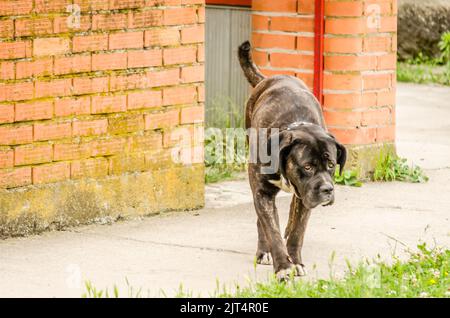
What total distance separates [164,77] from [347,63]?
1707 mm

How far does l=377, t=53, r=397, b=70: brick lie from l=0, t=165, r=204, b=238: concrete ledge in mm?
1874

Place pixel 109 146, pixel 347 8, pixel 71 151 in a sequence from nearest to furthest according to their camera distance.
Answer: pixel 71 151 < pixel 109 146 < pixel 347 8

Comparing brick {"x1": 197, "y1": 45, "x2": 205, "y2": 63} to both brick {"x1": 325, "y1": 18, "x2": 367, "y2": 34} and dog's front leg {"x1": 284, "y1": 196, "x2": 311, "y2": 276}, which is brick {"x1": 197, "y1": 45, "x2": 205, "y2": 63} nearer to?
brick {"x1": 325, "y1": 18, "x2": 367, "y2": 34}

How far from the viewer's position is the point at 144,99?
8.12 m

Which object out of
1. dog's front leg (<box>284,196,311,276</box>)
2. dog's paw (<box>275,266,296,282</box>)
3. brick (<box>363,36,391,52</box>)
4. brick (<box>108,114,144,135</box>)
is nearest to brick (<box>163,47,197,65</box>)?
brick (<box>108,114,144,135</box>)

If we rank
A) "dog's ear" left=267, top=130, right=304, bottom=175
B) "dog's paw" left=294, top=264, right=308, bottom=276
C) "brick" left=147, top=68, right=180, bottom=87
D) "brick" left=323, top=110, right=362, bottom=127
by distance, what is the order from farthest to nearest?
1. "brick" left=323, top=110, right=362, bottom=127
2. "brick" left=147, top=68, right=180, bottom=87
3. "dog's paw" left=294, top=264, right=308, bottom=276
4. "dog's ear" left=267, top=130, right=304, bottom=175

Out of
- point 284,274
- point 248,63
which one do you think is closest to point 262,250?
point 284,274

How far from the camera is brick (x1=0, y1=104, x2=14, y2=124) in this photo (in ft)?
24.2

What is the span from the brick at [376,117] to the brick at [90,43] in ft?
8.11

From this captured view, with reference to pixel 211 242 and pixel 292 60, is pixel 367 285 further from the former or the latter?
pixel 292 60

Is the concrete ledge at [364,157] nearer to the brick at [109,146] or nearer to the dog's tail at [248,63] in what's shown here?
the dog's tail at [248,63]

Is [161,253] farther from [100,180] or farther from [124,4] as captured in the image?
[124,4]

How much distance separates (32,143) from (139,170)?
0.88 metres

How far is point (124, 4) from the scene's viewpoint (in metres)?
7.93
